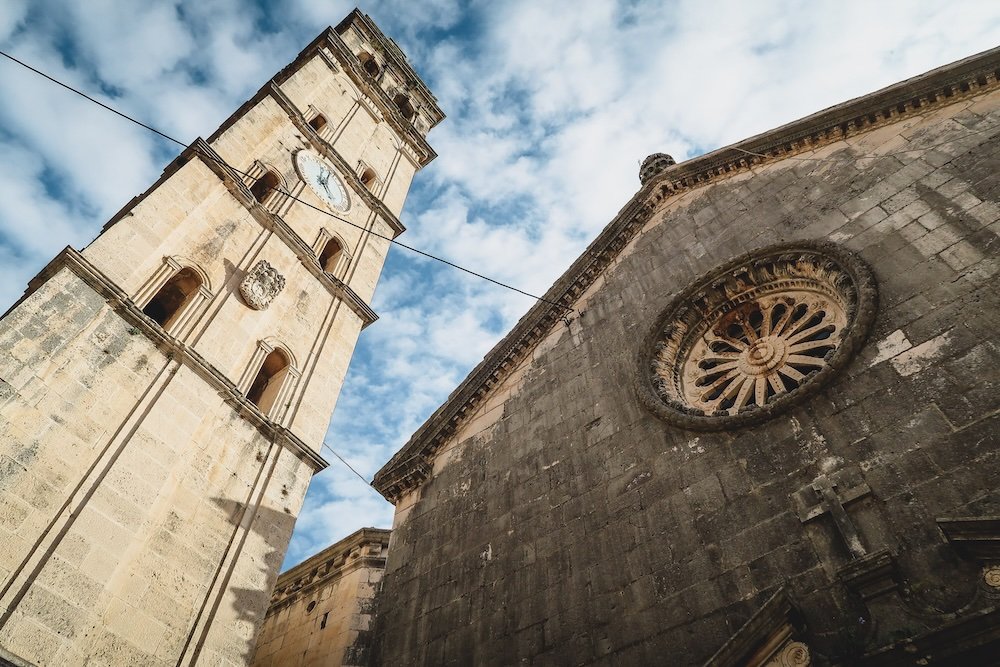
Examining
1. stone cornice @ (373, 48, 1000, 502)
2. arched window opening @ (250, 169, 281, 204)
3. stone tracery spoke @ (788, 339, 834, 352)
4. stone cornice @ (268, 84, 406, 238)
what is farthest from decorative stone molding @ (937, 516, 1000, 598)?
stone cornice @ (268, 84, 406, 238)

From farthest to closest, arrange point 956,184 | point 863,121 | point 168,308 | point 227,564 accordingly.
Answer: point 168,308
point 227,564
point 863,121
point 956,184

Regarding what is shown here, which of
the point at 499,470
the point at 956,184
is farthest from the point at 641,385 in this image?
the point at 956,184

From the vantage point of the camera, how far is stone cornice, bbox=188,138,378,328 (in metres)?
14.4

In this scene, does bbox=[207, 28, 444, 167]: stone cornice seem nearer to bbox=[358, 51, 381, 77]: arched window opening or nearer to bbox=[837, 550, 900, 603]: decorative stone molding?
bbox=[358, 51, 381, 77]: arched window opening

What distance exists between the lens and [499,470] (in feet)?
29.0

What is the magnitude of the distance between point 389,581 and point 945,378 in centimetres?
708

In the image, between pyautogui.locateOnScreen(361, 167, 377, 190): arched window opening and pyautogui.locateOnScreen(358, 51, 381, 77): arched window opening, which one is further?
pyautogui.locateOnScreen(358, 51, 381, 77): arched window opening

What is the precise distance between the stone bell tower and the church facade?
2978 millimetres

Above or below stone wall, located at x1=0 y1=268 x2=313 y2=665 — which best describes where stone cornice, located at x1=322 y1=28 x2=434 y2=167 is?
above

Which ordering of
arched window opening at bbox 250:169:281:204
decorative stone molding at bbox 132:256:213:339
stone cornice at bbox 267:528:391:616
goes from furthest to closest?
arched window opening at bbox 250:169:281:204
stone cornice at bbox 267:528:391:616
decorative stone molding at bbox 132:256:213:339

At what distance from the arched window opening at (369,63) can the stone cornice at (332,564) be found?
1919 cm

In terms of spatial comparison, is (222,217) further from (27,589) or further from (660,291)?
→ (660,291)

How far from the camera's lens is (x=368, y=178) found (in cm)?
2153

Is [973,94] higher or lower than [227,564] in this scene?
higher
